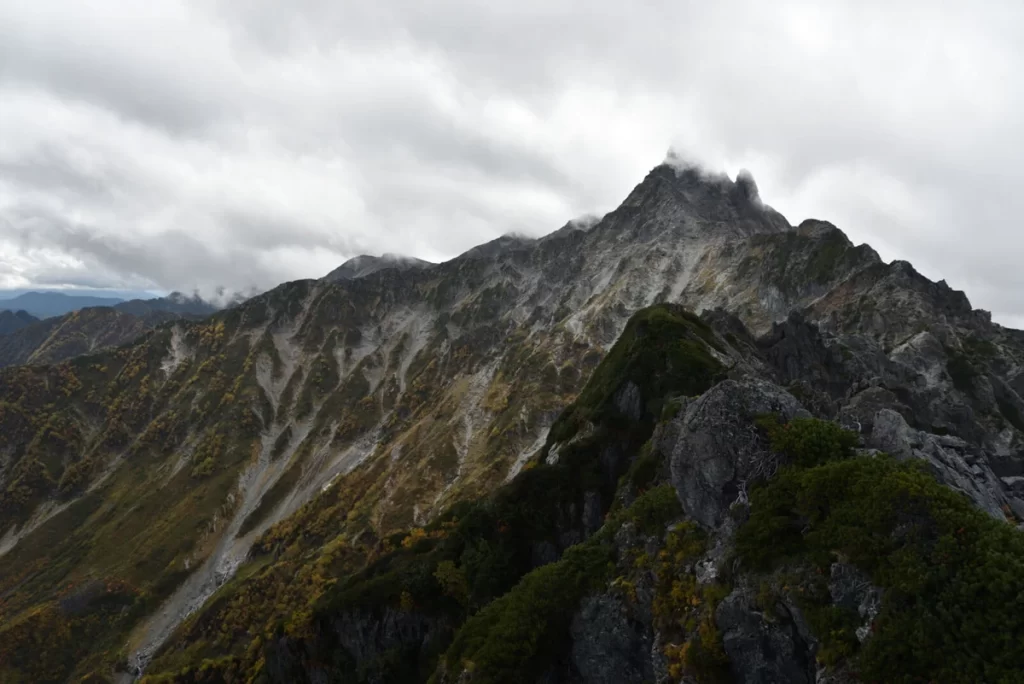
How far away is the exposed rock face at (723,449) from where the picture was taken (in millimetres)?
31219

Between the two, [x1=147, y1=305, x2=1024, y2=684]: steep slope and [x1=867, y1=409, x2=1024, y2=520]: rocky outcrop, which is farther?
[x1=867, y1=409, x2=1024, y2=520]: rocky outcrop

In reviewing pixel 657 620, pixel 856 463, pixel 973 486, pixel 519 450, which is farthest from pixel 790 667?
pixel 519 450

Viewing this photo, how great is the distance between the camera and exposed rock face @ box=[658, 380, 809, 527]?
3122 cm

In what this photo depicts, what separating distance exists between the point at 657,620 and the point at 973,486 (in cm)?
2450

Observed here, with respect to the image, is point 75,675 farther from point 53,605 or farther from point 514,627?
point 514,627

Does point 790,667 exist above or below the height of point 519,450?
below

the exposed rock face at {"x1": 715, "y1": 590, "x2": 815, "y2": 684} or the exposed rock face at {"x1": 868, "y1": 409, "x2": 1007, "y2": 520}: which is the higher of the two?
the exposed rock face at {"x1": 868, "y1": 409, "x2": 1007, "y2": 520}

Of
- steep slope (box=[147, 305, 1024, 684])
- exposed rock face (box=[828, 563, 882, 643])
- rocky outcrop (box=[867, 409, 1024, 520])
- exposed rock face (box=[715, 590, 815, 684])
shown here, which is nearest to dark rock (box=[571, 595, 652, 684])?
steep slope (box=[147, 305, 1024, 684])

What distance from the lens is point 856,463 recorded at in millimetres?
25609

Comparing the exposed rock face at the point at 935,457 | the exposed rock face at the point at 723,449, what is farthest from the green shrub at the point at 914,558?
the exposed rock face at the point at 935,457

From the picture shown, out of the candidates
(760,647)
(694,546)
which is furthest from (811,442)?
(760,647)

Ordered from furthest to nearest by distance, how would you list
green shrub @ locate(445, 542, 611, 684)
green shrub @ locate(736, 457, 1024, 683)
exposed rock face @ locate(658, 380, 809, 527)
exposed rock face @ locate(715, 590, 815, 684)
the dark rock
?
1. green shrub @ locate(445, 542, 611, 684)
2. exposed rock face @ locate(658, 380, 809, 527)
3. the dark rock
4. exposed rock face @ locate(715, 590, 815, 684)
5. green shrub @ locate(736, 457, 1024, 683)

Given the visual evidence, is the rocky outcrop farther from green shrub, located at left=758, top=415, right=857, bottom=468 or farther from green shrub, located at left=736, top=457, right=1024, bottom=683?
green shrub, located at left=736, top=457, right=1024, bottom=683

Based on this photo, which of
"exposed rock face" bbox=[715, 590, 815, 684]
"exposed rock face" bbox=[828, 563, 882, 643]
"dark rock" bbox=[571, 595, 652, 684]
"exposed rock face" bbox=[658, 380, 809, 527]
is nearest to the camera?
"exposed rock face" bbox=[828, 563, 882, 643]
